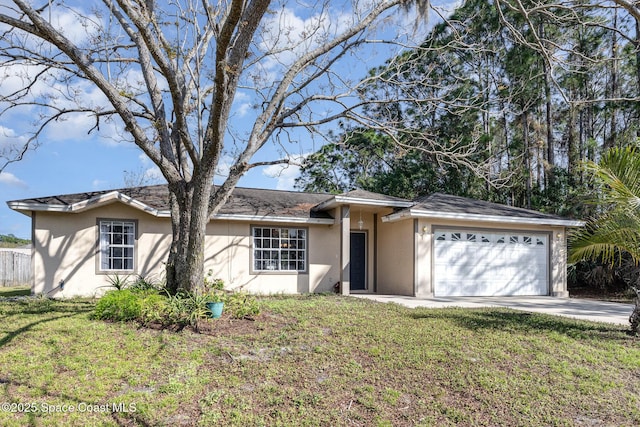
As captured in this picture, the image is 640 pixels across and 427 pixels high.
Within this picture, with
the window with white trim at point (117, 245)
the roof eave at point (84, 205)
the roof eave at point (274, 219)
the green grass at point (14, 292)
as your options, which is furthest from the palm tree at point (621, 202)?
the green grass at point (14, 292)

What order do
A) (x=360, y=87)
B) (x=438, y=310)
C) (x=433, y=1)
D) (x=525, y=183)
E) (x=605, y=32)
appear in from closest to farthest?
(x=438, y=310), (x=433, y=1), (x=360, y=87), (x=605, y=32), (x=525, y=183)

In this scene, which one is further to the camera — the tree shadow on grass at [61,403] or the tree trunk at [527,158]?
the tree trunk at [527,158]

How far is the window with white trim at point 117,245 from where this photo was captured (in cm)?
1138

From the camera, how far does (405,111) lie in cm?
2316

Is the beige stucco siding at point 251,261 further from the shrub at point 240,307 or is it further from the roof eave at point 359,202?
the shrub at point 240,307

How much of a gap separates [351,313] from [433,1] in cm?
757

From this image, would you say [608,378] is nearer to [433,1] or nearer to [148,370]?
[148,370]

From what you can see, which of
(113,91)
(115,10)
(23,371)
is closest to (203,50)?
(115,10)

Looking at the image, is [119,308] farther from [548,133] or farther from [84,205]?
[548,133]

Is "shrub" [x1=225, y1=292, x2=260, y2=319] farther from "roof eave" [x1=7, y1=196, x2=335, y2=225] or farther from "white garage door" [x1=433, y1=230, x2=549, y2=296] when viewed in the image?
"white garage door" [x1=433, y1=230, x2=549, y2=296]

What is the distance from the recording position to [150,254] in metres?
11.8

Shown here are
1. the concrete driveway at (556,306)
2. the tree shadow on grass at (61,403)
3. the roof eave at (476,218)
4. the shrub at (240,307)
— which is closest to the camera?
the tree shadow on grass at (61,403)

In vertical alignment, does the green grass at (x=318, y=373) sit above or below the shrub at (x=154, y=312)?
below

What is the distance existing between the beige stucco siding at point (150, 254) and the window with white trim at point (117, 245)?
0.49 feet
